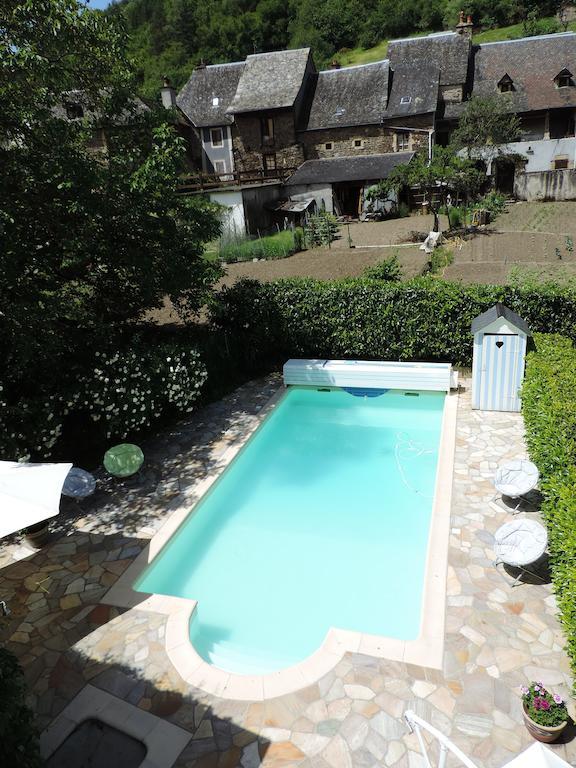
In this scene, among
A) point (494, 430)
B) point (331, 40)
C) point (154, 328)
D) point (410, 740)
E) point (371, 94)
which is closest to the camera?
point (410, 740)

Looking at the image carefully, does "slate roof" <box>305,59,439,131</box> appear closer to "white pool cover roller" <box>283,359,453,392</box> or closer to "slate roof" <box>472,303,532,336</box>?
"white pool cover roller" <box>283,359,453,392</box>

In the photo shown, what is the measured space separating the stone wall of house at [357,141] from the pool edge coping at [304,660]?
34.9 metres

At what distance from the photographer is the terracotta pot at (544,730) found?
4.63 meters

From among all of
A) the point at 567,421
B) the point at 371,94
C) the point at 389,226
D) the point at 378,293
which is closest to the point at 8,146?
the point at 378,293

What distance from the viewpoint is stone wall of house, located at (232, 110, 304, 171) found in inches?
1540

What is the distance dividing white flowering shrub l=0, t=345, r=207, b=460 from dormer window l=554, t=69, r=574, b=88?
38.7m

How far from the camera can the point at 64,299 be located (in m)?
10.5

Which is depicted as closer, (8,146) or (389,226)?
(8,146)

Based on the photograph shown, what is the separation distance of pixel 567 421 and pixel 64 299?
925cm

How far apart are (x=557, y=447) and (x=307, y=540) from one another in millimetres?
4106

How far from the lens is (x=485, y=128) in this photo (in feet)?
107

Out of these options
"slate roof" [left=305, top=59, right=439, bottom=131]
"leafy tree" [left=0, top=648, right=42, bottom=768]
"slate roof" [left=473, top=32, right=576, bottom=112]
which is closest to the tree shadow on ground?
"leafy tree" [left=0, top=648, right=42, bottom=768]

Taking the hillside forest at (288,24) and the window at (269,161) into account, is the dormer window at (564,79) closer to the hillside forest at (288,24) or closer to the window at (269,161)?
the window at (269,161)

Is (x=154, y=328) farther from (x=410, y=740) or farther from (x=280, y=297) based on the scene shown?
(x=410, y=740)
